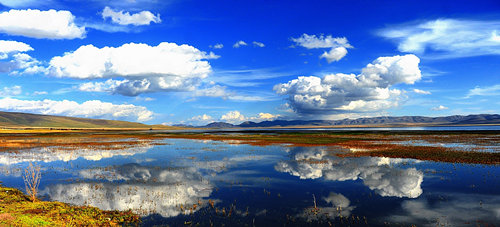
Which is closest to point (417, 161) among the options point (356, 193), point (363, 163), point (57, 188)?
point (363, 163)

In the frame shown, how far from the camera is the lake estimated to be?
1552 centimetres

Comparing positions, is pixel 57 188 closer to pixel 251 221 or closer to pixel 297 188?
pixel 251 221

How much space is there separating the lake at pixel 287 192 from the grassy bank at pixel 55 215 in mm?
1219

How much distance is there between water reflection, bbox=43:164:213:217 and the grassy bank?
1137mm

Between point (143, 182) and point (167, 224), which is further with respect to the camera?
point (143, 182)

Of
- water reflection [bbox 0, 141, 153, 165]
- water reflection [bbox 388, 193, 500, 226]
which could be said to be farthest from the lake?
water reflection [bbox 0, 141, 153, 165]

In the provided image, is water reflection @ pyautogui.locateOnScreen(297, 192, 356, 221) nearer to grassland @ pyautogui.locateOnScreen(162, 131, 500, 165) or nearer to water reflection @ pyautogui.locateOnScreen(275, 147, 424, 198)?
water reflection @ pyautogui.locateOnScreen(275, 147, 424, 198)

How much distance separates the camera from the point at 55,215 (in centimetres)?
1524

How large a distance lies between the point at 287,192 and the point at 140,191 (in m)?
12.1

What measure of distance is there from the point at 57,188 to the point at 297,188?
2092 centimetres

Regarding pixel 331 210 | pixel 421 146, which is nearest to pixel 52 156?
pixel 331 210

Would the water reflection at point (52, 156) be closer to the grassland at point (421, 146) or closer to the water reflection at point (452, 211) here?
the grassland at point (421, 146)

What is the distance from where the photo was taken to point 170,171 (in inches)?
1200

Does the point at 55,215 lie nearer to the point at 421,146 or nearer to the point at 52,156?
the point at 52,156
